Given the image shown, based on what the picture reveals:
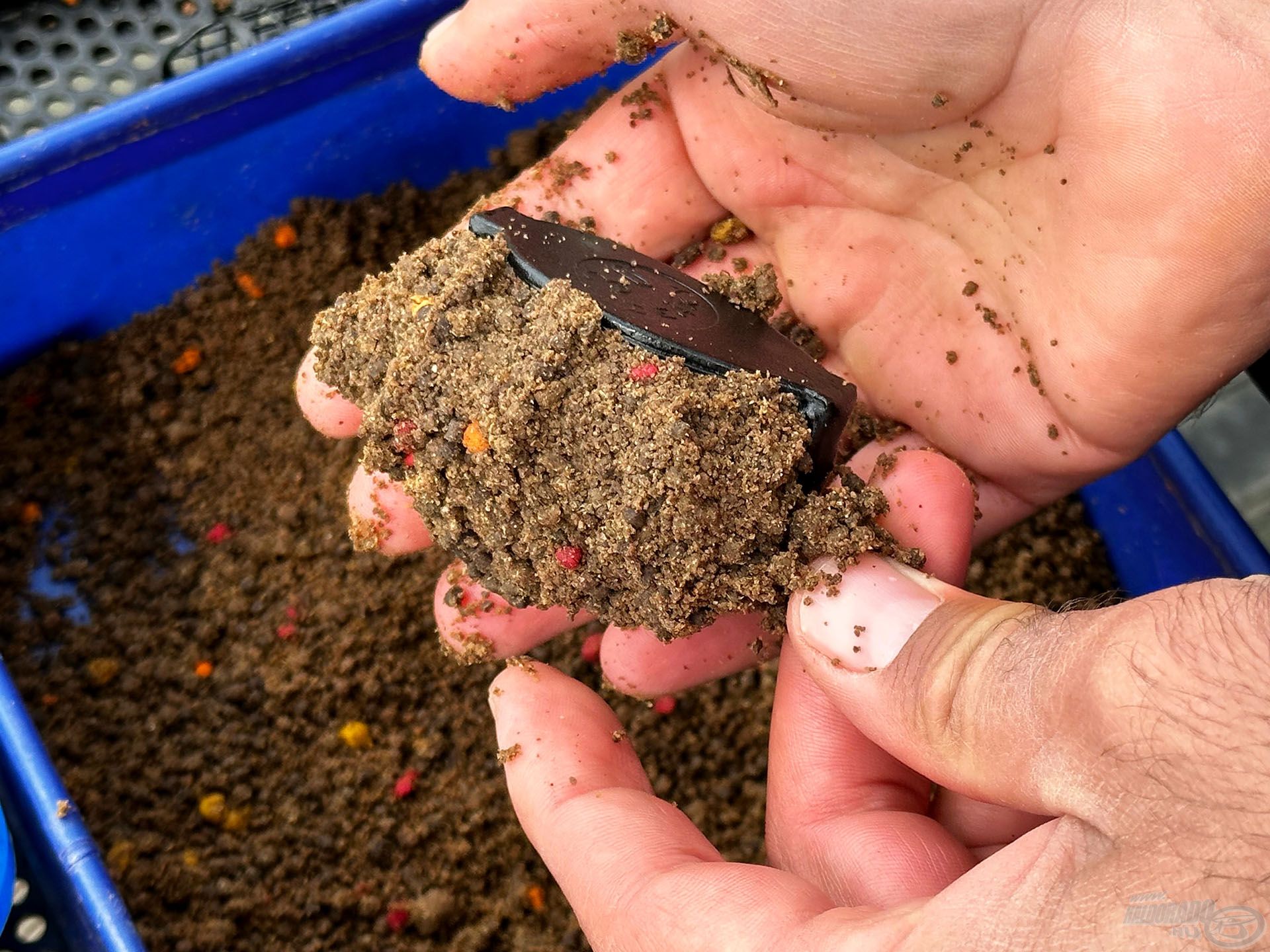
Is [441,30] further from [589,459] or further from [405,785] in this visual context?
[405,785]

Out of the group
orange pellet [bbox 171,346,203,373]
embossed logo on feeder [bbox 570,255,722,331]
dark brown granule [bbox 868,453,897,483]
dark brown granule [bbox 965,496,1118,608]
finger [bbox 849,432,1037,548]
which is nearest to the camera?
embossed logo on feeder [bbox 570,255,722,331]

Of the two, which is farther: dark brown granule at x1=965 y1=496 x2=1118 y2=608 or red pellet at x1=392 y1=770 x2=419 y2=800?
dark brown granule at x1=965 y1=496 x2=1118 y2=608

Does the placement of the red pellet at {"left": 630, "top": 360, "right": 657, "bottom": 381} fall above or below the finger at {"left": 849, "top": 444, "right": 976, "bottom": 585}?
above

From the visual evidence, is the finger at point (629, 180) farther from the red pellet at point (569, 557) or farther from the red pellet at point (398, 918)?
the red pellet at point (398, 918)

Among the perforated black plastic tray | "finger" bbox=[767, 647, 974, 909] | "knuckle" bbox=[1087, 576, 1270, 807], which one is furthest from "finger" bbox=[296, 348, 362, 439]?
"knuckle" bbox=[1087, 576, 1270, 807]

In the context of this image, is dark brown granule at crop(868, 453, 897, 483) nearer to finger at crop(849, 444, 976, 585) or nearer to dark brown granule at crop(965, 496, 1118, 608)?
finger at crop(849, 444, 976, 585)

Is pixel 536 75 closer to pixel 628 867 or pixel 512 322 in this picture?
pixel 512 322
